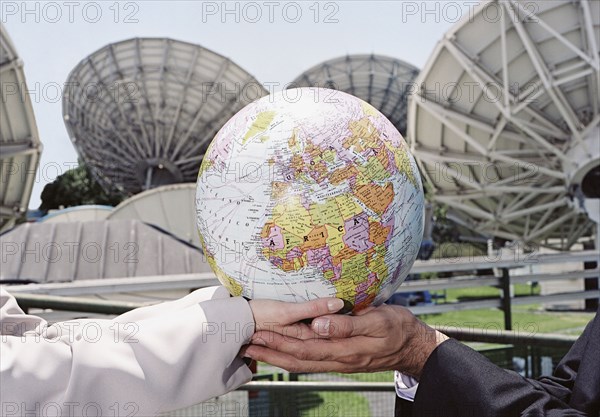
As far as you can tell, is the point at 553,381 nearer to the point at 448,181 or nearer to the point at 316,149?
the point at 316,149

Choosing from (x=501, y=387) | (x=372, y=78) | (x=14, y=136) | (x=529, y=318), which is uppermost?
(x=372, y=78)

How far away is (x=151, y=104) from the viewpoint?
27.5 m

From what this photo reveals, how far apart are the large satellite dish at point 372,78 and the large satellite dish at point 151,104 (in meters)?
6.17

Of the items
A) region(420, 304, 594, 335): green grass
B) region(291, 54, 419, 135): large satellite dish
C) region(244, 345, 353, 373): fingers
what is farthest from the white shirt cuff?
region(291, 54, 419, 135): large satellite dish

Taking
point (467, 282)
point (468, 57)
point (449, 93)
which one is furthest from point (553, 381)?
point (449, 93)

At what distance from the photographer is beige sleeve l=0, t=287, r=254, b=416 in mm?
1626

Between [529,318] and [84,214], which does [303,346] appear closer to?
[529,318]

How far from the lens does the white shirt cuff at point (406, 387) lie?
2.31 metres

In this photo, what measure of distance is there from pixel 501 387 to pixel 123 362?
114cm

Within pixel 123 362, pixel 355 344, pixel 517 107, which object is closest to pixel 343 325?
pixel 355 344

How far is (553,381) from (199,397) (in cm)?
118

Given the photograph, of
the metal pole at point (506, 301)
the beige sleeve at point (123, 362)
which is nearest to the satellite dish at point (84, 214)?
the metal pole at point (506, 301)

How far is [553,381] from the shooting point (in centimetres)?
210

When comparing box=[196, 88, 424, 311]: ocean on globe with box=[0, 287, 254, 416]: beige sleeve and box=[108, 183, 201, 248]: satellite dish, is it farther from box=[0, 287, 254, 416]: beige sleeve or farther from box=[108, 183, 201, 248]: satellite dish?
box=[108, 183, 201, 248]: satellite dish
